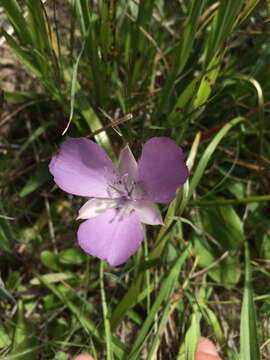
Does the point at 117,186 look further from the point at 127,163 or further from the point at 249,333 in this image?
the point at 249,333

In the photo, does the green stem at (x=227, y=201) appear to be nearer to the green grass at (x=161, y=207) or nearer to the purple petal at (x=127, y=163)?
the green grass at (x=161, y=207)

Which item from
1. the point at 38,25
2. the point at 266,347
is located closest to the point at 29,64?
the point at 38,25

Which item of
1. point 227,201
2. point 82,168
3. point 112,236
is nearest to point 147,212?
point 112,236

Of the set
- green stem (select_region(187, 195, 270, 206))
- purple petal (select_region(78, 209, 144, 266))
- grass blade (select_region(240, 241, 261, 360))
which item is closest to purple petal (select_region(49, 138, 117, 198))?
purple petal (select_region(78, 209, 144, 266))

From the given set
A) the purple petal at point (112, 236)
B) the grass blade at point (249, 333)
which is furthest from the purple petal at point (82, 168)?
the grass blade at point (249, 333)

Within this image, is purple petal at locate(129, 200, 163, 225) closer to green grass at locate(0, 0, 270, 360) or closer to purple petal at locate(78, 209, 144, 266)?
purple petal at locate(78, 209, 144, 266)

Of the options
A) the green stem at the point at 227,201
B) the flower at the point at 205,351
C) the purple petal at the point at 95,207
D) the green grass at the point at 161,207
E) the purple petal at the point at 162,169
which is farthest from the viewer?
the green stem at the point at 227,201

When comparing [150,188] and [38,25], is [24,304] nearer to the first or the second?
[150,188]
